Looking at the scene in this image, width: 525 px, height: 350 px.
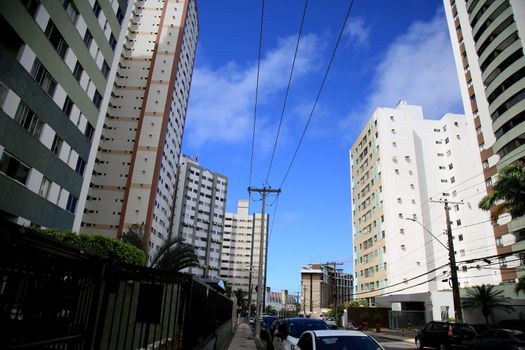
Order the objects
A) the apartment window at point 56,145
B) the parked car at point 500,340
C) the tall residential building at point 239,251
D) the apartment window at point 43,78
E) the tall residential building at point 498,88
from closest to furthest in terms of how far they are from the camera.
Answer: the parked car at point 500,340 < the apartment window at point 43,78 < the apartment window at point 56,145 < the tall residential building at point 498,88 < the tall residential building at point 239,251

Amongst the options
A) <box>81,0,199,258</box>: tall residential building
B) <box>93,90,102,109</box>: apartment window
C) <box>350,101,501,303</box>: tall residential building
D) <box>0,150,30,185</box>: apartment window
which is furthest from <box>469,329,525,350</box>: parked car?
<box>81,0,199,258</box>: tall residential building

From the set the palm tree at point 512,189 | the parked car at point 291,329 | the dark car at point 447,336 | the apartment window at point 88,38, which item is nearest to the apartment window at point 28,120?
the apartment window at point 88,38

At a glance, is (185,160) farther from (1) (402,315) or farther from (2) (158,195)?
(1) (402,315)

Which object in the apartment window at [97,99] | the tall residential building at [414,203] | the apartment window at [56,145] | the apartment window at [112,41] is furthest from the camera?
the tall residential building at [414,203]

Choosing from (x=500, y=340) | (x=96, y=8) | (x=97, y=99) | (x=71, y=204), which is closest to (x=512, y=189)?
A: (x=500, y=340)

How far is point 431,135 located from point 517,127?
3035 cm

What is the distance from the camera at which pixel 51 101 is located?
827 inches

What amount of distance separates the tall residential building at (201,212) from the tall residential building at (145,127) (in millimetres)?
30454

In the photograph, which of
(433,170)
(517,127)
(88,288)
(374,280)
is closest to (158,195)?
(374,280)

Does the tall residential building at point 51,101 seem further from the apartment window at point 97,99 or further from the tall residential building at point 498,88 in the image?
the tall residential building at point 498,88

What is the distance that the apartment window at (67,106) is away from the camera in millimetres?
22719

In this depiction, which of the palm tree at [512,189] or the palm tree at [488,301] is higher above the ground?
the palm tree at [512,189]

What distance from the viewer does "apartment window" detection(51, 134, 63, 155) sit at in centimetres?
2177

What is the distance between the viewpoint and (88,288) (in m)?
4.12
